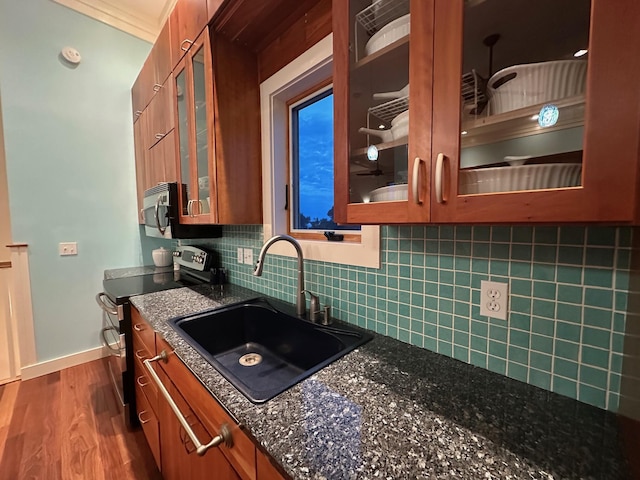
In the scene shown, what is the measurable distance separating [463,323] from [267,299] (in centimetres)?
Answer: 98

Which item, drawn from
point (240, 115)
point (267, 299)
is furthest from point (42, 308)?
point (240, 115)

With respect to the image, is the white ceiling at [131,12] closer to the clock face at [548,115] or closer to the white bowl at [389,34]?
the white bowl at [389,34]

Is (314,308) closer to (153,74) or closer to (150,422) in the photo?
(150,422)

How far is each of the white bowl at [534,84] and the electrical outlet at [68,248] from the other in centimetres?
314

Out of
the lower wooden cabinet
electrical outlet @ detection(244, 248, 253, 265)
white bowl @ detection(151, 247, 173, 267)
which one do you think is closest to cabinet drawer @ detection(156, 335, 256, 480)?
the lower wooden cabinet

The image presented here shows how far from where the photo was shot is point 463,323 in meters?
0.84

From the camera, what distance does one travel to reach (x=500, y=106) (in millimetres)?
583

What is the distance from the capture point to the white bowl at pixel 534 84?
473 mm

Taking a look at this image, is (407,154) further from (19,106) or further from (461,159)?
(19,106)

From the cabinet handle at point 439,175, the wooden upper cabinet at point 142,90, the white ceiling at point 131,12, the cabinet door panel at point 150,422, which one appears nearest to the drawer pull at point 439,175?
the cabinet handle at point 439,175

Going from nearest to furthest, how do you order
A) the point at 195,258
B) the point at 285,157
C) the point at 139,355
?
the point at 139,355 < the point at 285,157 < the point at 195,258

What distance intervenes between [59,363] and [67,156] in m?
1.77

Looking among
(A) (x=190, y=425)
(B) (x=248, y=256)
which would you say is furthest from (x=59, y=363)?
(A) (x=190, y=425)

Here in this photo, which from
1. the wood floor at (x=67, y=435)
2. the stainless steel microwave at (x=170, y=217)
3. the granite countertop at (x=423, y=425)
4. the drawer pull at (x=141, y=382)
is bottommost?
the wood floor at (x=67, y=435)
